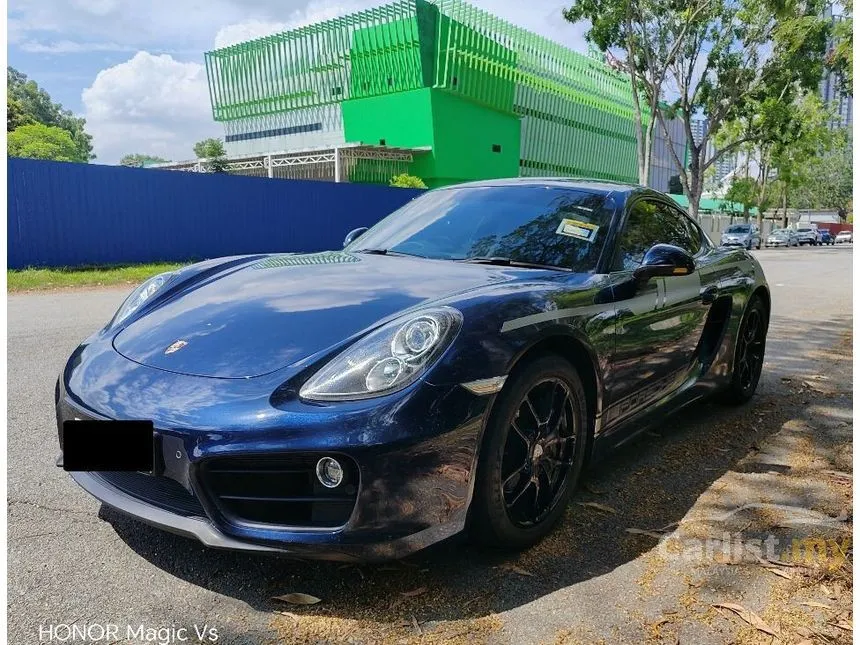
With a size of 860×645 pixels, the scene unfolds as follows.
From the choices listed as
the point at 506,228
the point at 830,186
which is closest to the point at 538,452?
Answer: the point at 506,228

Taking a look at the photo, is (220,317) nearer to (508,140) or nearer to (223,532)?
(223,532)

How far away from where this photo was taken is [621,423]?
305 cm

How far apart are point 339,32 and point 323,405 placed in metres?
39.9

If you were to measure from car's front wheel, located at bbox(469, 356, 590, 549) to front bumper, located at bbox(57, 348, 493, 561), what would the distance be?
14 cm

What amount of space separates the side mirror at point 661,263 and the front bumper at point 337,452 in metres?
1.27

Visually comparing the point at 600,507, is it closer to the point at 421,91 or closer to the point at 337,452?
the point at 337,452

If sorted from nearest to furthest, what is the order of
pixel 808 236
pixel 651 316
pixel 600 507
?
1. pixel 600 507
2. pixel 651 316
3. pixel 808 236

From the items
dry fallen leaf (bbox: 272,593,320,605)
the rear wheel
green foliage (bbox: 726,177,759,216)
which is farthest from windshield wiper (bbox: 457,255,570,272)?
green foliage (bbox: 726,177,759,216)

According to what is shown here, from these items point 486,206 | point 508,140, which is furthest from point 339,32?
point 486,206

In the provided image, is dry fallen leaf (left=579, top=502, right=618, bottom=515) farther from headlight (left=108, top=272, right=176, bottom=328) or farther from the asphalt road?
headlight (left=108, top=272, right=176, bottom=328)

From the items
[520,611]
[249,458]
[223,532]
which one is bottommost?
[520,611]

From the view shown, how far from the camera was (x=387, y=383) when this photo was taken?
207 cm

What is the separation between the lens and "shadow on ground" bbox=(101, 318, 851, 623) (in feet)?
7.05

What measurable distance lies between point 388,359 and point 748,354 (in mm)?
A: 3366
